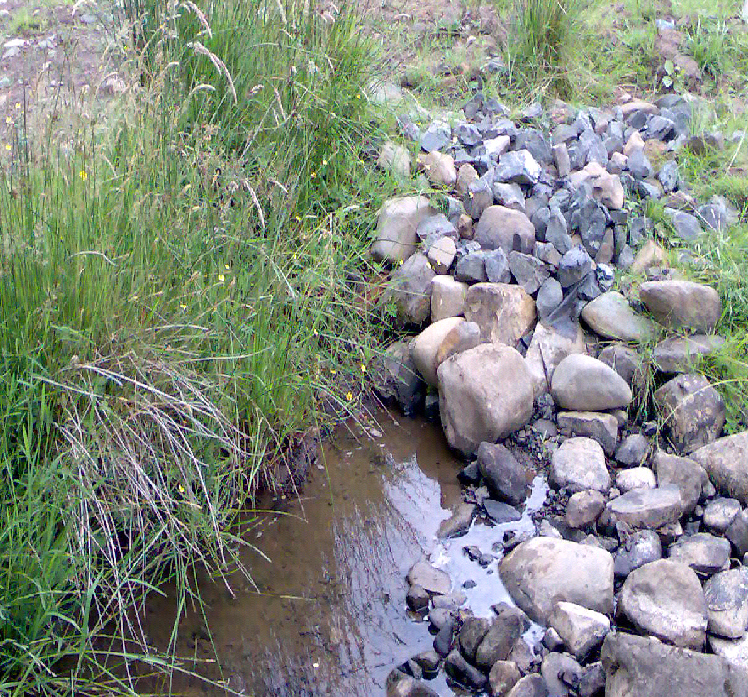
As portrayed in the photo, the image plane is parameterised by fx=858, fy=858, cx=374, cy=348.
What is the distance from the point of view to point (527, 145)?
4.36 metres

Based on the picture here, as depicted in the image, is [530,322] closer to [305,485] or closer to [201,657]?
[305,485]

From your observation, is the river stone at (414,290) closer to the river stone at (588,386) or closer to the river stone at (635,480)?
the river stone at (588,386)

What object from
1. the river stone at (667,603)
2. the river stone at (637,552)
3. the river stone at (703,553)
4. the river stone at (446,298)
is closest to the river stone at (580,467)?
the river stone at (637,552)

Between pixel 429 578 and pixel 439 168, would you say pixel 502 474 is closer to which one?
pixel 429 578

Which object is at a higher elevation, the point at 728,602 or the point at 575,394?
the point at 575,394

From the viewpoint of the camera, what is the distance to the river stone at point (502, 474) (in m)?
3.20

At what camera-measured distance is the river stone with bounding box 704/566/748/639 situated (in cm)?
260

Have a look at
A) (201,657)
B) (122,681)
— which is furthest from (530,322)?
(122,681)

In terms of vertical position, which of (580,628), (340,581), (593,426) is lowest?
(340,581)

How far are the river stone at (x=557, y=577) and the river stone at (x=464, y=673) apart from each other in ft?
1.00

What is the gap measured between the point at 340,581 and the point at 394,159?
210cm

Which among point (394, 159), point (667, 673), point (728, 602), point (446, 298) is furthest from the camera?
point (394, 159)

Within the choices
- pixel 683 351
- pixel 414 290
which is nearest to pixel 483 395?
pixel 414 290

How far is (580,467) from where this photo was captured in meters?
3.26
